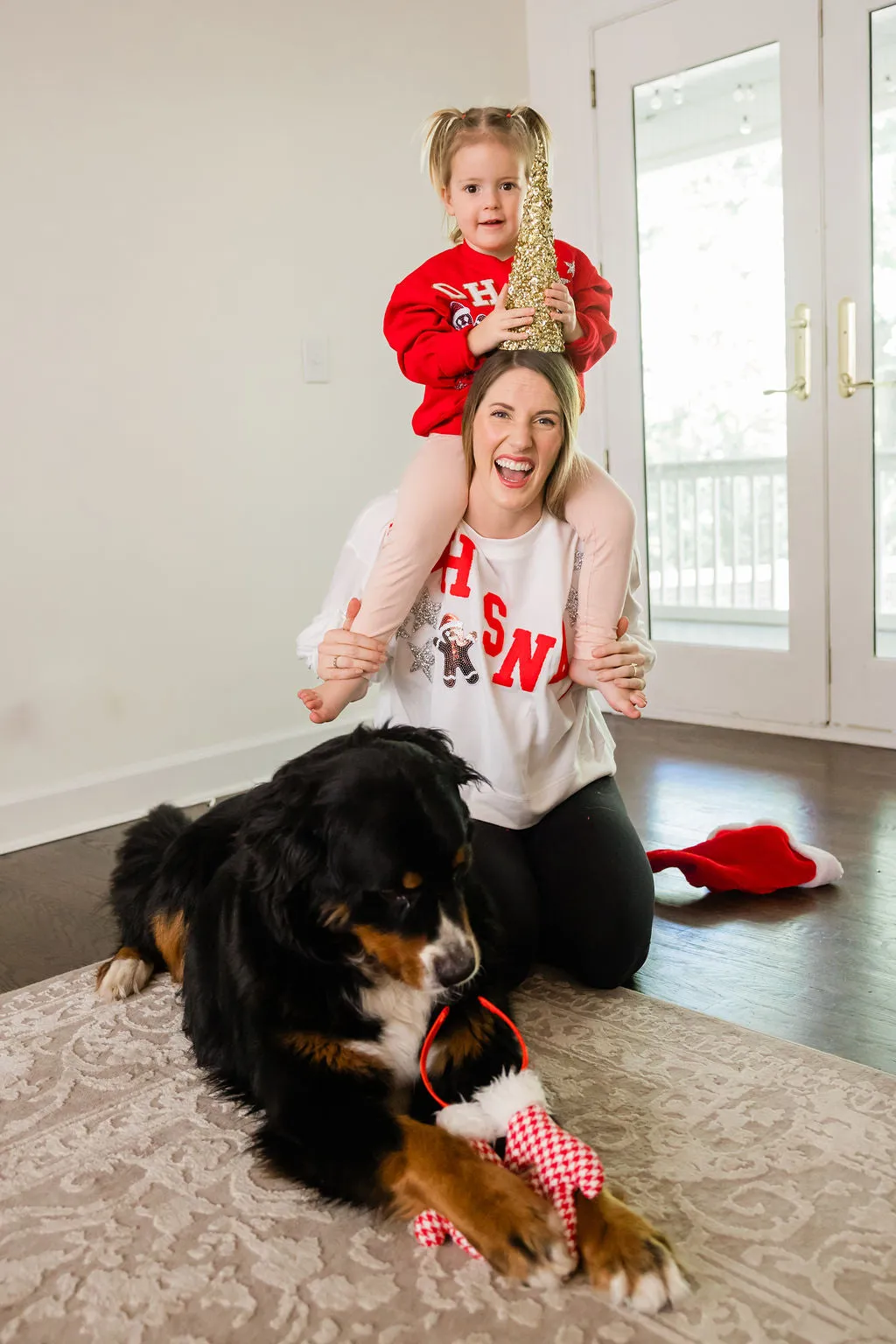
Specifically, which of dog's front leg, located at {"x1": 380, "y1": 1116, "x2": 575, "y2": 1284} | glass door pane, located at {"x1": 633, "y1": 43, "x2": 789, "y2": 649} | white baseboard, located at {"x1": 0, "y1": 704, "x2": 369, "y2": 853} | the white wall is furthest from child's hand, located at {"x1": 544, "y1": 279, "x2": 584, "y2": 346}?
glass door pane, located at {"x1": 633, "y1": 43, "x2": 789, "y2": 649}

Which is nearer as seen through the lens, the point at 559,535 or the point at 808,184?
the point at 559,535

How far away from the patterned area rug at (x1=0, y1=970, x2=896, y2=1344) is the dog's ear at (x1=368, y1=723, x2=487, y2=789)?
1.58ft

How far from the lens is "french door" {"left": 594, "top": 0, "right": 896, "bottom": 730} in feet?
12.0

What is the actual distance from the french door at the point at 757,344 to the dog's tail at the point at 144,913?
8.29 ft

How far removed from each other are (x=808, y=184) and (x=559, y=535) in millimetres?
2285

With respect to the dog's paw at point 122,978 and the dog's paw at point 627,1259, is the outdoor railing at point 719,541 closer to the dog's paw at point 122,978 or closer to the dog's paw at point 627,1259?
the dog's paw at point 122,978

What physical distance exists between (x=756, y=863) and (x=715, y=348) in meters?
2.27

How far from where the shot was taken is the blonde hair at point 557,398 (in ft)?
6.40

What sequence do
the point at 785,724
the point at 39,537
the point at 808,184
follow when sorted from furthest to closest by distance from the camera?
the point at 785,724 → the point at 808,184 → the point at 39,537

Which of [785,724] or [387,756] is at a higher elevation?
[387,756]

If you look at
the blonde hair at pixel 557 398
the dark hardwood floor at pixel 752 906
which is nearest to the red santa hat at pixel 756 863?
the dark hardwood floor at pixel 752 906

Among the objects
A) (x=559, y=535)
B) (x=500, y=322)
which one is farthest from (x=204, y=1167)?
(x=500, y=322)

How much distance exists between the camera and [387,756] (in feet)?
4.82

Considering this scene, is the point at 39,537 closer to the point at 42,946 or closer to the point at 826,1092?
the point at 42,946
